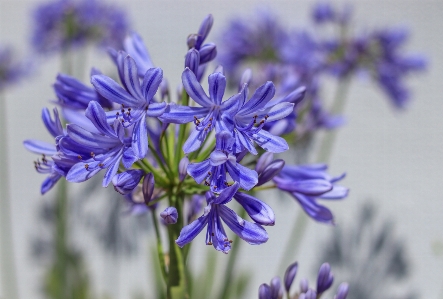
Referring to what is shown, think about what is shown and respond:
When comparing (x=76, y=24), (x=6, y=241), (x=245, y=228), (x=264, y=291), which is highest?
(x=76, y=24)

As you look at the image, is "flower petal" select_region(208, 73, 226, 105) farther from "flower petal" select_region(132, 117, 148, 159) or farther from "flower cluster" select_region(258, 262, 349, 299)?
"flower cluster" select_region(258, 262, 349, 299)

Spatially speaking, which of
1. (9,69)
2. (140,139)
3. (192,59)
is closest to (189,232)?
(140,139)

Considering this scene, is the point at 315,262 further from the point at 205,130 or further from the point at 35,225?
the point at 205,130

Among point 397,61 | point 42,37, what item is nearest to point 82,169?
point 397,61

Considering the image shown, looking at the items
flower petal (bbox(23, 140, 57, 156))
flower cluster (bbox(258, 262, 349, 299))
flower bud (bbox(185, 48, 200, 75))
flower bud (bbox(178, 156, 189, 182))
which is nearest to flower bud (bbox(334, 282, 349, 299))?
flower cluster (bbox(258, 262, 349, 299))

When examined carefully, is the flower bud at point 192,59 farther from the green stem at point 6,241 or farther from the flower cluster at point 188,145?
the green stem at point 6,241

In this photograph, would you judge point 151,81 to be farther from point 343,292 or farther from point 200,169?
point 343,292
